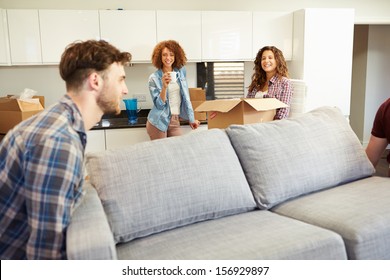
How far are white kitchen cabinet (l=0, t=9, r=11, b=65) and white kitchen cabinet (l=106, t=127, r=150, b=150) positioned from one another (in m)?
1.17

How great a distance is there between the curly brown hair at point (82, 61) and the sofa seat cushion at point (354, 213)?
1.09m

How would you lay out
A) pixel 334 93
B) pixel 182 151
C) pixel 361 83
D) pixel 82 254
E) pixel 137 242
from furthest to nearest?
pixel 361 83 < pixel 334 93 < pixel 182 151 < pixel 137 242 < pixel 82 254

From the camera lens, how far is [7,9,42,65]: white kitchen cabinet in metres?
3.75

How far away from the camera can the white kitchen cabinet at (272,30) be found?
4223 millimetres

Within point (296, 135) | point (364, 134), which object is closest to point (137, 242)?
point (296, 135)

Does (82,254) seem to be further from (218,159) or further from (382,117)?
(382,117)

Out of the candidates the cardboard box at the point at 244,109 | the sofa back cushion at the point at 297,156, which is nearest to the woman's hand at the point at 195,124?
the cardboard box at the point at 244,109

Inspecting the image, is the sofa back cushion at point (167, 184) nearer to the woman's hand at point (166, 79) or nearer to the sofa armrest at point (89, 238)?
the sofa armrest at point (89, 238)

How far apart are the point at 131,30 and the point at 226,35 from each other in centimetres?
97

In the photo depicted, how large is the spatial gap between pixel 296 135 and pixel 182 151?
687 mm

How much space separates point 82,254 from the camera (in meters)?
1.22

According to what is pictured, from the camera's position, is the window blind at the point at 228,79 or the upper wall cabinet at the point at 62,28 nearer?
the upper wall cabinet at the point at 62,28

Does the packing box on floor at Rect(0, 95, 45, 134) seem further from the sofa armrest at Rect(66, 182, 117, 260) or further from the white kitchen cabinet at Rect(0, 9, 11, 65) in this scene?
the sofa armrest at Rect(66, 182, 117, 260)

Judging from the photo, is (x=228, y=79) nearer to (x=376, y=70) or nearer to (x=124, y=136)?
(x=124, y=136)
